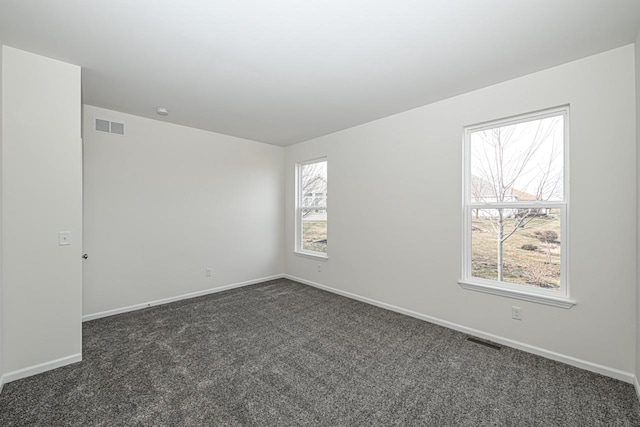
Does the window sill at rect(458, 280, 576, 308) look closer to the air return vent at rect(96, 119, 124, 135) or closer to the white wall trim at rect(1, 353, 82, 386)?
the white wall trim at rect(1, 353, 82, 386)

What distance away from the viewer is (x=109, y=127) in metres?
3.41

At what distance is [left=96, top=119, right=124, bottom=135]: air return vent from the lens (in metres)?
3.34

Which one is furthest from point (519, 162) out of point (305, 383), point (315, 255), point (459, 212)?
point (315, 255)

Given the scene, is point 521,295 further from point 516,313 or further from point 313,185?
point 313,185

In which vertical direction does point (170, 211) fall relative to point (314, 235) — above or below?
above

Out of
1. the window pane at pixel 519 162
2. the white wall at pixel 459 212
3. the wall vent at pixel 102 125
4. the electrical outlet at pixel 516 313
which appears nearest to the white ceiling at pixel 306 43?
the white wall at pixel 459 212

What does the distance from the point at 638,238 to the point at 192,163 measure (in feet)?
15.6

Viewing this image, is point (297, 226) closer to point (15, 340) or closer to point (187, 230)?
point (187, 230)

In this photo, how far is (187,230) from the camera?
4.11 metres

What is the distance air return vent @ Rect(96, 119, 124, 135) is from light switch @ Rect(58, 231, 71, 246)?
162 cm

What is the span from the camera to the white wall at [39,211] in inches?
83.6

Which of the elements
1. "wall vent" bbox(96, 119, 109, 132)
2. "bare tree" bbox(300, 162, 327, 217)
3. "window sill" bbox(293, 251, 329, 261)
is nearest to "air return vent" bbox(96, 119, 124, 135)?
"wall vent" bbox(96, 119, 109, 132)

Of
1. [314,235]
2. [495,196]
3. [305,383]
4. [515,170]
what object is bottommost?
[305,383]

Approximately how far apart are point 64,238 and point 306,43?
2.53m
